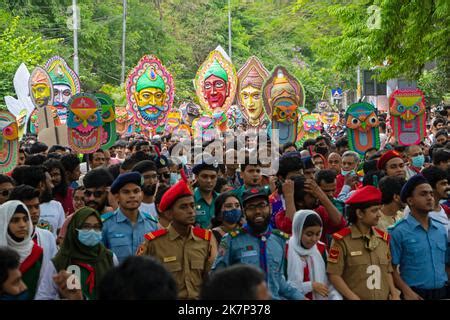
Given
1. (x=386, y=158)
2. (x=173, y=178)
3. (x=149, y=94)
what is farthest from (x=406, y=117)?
(x=149, y=94)

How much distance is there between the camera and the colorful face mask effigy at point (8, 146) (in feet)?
34.2

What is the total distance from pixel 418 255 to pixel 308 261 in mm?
930

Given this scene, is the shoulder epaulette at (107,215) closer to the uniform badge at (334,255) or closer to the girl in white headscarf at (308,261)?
the girl in white headscarf at (308,261)

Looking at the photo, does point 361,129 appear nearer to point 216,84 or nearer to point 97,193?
point 97,193

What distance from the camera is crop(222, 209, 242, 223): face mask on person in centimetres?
714

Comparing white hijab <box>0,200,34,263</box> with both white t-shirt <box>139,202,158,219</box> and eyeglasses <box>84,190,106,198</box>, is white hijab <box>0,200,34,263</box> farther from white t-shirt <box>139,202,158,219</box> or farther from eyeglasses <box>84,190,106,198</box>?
white t-shirt <box>139,202,158,219</box>

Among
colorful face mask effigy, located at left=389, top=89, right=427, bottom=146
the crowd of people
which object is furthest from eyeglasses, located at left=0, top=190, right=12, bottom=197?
colorful face mask effigy, located at left=389, top=89, right=427, bottom=146

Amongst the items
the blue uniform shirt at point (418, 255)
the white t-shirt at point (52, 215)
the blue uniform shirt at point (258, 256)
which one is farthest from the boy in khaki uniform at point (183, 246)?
the white t-shirt at point (52, 215)

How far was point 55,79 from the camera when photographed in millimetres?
20688

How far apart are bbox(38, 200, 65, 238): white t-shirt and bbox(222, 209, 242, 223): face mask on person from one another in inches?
72.9

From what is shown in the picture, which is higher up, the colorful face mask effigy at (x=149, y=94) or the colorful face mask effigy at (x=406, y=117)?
the colorful face mask effigy at (x=149, y=94)

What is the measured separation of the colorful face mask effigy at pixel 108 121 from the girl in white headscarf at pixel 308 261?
635 cm

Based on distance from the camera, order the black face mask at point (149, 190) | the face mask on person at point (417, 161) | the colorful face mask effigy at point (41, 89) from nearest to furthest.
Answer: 1. the black face mask at point (149, 190)
2. the face mask on person at point (417, 161)
3. the colorful face mask effigy at point (41, 89)

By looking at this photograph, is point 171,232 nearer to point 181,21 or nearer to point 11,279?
point 11,279
